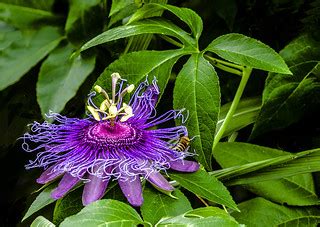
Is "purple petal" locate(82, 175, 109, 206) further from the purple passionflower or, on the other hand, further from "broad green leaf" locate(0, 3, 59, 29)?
"broad green leaf" locate(0, 3, 59, 29)

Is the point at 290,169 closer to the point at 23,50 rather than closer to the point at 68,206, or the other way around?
the point at 68,206

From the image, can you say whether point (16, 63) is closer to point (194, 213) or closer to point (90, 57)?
point (90, 57)

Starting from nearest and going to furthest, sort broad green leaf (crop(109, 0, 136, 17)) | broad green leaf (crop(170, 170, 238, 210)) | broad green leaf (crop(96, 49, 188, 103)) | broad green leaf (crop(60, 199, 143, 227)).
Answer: broad green leaf (crop(60, 199, 143, 227)), broad green leaf (crop(170, 170, 238, 210)), broad green leaf (crop(96, 49, 188, 103)), broad green leaf (crop(109, 0, 136, 17))

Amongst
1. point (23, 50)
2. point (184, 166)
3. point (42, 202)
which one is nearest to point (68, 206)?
point (42, 202)

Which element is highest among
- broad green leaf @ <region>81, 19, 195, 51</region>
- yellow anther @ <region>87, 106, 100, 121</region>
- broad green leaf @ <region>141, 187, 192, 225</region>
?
broad green leaf @ <region>81, 19, 195, 51</region>

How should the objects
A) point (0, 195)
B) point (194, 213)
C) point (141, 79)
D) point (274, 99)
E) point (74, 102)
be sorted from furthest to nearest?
point (0, 195) → point (74, 102) → point (274, 99) → point (141, 79) → point (194, 213)

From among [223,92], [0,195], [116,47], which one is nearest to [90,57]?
[116,47]

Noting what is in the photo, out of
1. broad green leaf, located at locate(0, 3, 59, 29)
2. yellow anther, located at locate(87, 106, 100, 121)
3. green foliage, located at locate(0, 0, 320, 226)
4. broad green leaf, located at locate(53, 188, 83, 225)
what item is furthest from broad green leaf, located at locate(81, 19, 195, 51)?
broad green leaf, located at locate(0, 3, 59, 29)
